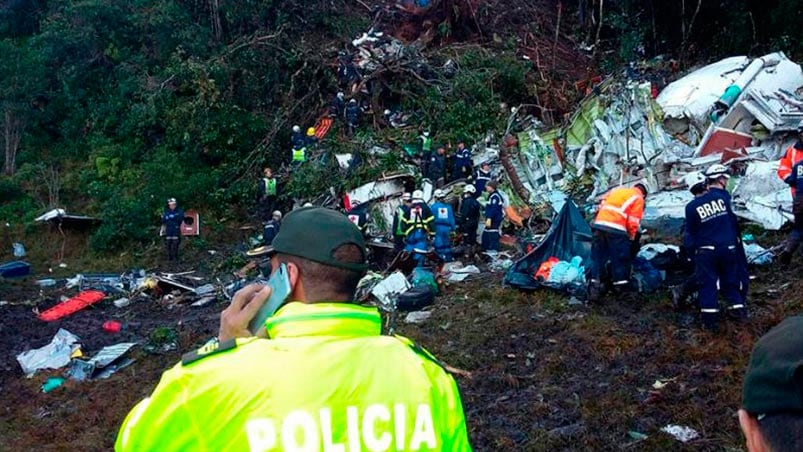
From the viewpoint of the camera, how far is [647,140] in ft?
42.4

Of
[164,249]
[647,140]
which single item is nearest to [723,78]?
[647,140]

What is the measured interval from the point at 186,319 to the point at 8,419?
3.21 m

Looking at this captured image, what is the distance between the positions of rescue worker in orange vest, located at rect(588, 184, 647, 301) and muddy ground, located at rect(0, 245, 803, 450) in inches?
10.1

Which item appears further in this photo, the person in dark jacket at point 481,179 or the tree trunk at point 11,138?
the tree trunk at point 11,138

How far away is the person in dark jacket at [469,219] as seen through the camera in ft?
39.2

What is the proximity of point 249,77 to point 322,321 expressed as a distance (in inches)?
735

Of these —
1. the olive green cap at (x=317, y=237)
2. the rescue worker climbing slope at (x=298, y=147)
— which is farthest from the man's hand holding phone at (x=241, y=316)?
the rescue worker climbing slope at (x=298, y=147)

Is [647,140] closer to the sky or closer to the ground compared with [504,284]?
closer to the sky

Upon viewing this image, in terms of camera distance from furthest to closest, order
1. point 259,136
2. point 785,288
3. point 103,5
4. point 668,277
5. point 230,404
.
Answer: point 103,5 < point 259,136 < point 668,277 < point 785,288 < point 230,404

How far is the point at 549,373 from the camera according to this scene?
247 inches

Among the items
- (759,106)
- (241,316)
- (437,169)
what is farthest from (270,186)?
(241,316)

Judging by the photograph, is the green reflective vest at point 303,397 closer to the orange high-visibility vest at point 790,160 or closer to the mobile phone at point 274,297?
the mobile phone at point 274,297

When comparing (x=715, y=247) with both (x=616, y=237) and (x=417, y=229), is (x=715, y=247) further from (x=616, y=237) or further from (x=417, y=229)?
(x=417, y=229)

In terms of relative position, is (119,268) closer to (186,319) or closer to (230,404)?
(186,319)
